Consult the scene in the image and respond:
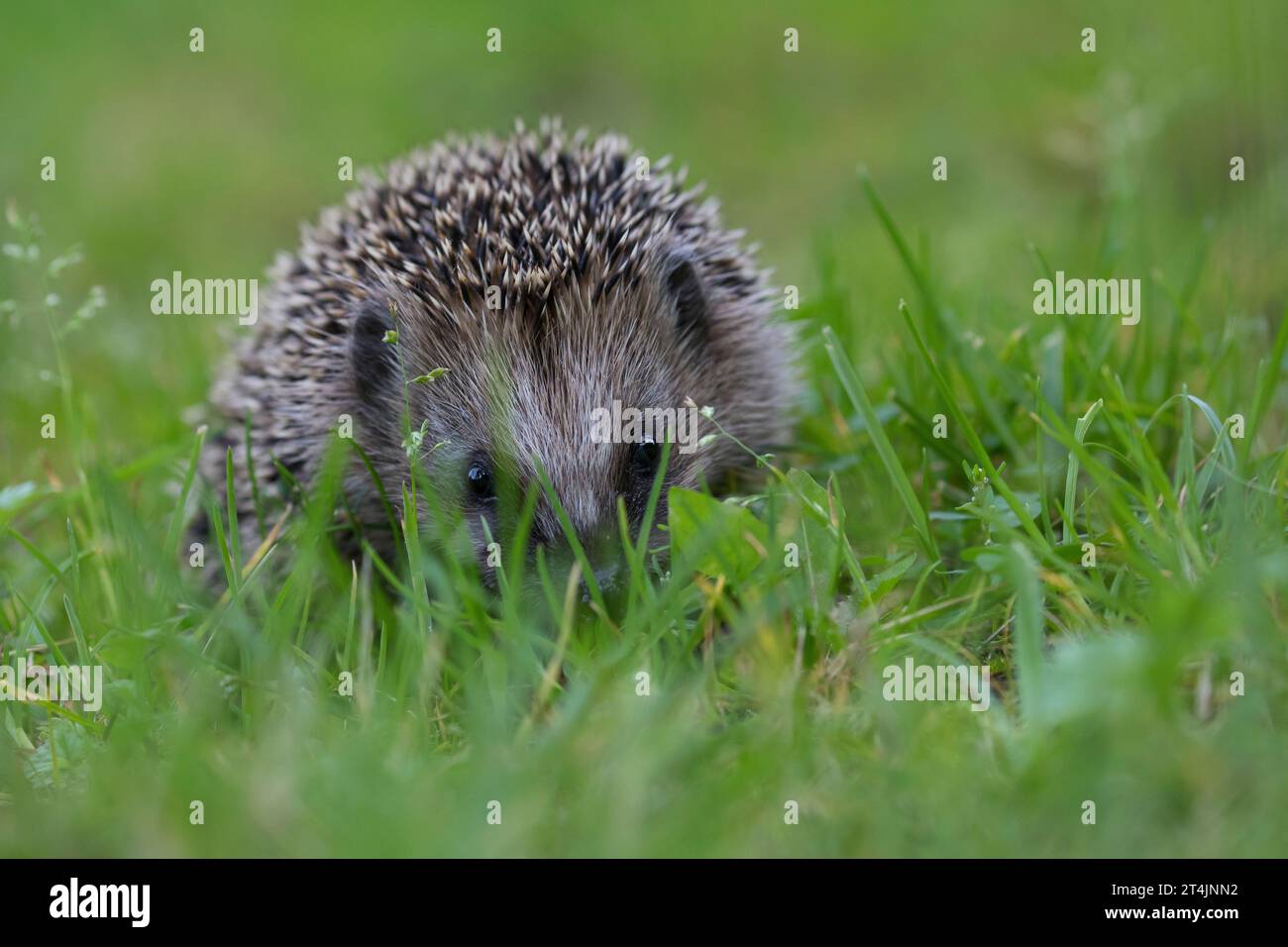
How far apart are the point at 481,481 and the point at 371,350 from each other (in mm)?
846

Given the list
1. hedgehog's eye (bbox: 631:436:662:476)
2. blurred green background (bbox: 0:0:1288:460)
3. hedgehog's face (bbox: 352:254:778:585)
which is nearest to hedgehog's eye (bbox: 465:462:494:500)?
hedgehog's face (bbox: 352:254:778:585)

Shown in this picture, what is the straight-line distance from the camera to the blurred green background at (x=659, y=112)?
9.65 meters

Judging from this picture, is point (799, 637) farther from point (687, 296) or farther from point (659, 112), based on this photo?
point (659, 112)

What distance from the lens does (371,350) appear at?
5.55 meters

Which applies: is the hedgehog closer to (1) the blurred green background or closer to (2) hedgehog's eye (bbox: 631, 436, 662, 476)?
(2) hedgehog's eye (bbox: 631, 436, 662, 476)

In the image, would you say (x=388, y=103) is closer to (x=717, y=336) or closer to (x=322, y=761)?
(x=717, y=336)

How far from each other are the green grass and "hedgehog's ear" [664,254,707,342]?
1.46ft

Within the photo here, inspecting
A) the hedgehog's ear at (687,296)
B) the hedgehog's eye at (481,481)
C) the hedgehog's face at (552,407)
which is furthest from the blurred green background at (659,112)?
the hedgehog's eye at (481,481)

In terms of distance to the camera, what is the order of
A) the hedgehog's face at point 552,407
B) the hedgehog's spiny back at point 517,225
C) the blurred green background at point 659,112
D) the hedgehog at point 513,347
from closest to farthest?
the hedgehog's face at point 552,407
the hedgehog at point 513,347
the hedgehog's spiny back at point 517,225
the blurred green background at point 659,112

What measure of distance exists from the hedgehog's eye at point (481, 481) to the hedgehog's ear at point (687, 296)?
3.76ft

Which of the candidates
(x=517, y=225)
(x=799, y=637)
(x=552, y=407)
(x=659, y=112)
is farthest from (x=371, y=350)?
(x=659, y=112)

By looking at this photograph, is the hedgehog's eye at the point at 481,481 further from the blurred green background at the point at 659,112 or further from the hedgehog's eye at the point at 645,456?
the blurred green background at the point at 659,112

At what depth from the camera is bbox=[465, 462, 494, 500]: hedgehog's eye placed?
5.20 m
